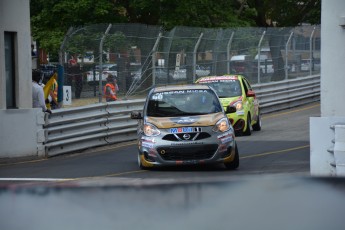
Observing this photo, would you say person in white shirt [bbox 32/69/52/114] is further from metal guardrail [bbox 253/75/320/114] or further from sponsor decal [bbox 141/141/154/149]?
metal guardrail [bbox 253/75/320/114]

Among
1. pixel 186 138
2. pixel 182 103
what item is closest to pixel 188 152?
pixel 186 138

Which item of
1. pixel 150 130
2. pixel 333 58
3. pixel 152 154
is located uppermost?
pixel 333 58

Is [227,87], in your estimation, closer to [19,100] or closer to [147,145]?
[19,100]

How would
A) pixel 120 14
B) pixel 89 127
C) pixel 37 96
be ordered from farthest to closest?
pixel 120 14 < pixel 89 127 < pixel 37 96

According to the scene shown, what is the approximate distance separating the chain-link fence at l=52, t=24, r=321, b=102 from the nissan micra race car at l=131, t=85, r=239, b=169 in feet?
22.6

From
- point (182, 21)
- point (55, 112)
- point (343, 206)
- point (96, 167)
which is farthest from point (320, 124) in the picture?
point (182, 21)

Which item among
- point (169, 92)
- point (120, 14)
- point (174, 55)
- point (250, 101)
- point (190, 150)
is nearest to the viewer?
point (190, 150)

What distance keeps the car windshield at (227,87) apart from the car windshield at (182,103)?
6.53m

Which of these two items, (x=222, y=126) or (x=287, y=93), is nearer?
(x=222, y=126)

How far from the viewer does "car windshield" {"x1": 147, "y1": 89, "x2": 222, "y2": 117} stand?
14537 millimetres

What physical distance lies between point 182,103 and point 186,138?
4.38ft

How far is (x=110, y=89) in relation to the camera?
873 inches

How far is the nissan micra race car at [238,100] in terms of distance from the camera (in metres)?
21.1

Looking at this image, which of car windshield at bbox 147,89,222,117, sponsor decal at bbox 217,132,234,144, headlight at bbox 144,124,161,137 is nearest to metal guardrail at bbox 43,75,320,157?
car windshield at bbox 147,89,222,117
